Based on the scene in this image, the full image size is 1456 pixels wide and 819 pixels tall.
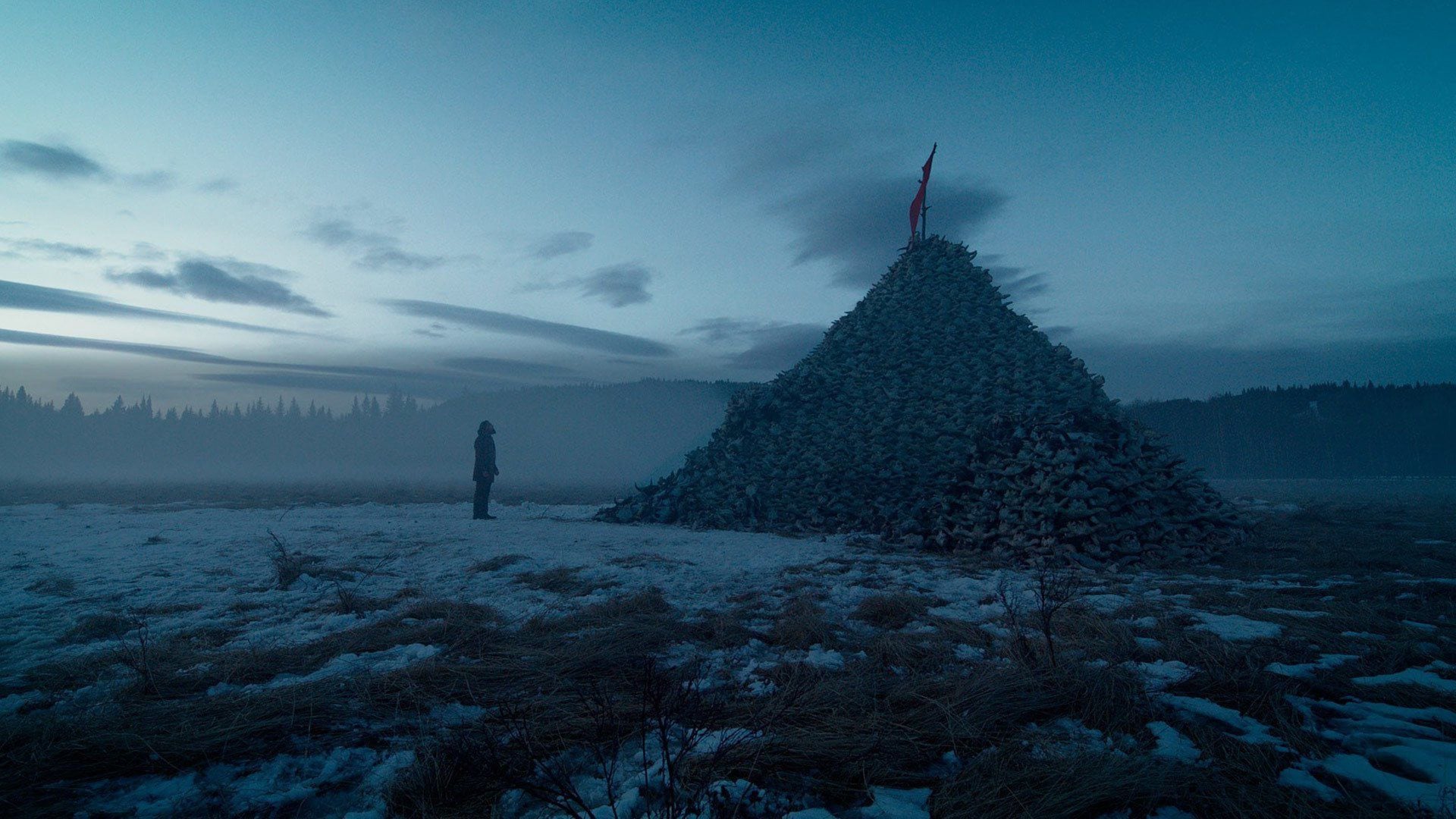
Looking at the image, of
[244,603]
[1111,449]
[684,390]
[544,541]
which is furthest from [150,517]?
[684,390]

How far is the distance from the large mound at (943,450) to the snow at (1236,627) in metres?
3.48

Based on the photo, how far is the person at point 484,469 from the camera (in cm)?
1542

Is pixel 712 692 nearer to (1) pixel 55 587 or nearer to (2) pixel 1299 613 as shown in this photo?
(2) pixel 1299 613

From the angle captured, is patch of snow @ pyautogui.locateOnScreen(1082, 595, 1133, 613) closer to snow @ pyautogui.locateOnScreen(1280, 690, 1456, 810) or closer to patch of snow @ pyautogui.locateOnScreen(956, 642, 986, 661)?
patch of snow @ pyautogui.locateOnScreen(956, 642, 986, 661)

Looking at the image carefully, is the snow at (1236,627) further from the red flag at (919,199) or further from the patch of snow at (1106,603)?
the red flag at (919,199)

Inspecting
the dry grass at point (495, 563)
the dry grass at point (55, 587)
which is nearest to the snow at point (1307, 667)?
the dry grass at point (495, 563)

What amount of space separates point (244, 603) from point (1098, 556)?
36.5 feet

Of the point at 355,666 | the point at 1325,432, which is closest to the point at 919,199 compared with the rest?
the point at 355,666

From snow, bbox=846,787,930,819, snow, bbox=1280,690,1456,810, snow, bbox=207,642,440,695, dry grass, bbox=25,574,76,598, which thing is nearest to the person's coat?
dry grass, bbox=25,574,76,598

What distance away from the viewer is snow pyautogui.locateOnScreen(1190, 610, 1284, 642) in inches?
199

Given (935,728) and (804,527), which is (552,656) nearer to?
(935,728)

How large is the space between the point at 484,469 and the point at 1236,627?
15.1 metres

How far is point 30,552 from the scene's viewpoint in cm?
940

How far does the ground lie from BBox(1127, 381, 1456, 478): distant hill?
47.1m
